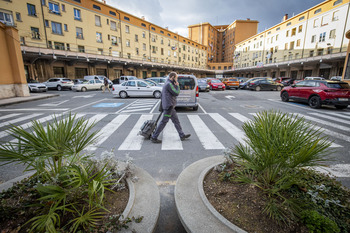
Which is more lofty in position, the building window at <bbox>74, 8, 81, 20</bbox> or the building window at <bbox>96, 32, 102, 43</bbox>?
the building window at <bbox>74, 8, 81, 20</bbox>

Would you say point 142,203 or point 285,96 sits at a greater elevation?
point 285,96

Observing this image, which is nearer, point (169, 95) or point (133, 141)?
point (169, 95)

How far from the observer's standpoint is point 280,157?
1.94 m

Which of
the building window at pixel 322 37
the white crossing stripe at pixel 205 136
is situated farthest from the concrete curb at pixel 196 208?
the building window at pixel 322 37

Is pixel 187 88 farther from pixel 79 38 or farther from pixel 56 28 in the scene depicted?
pixel 79 38

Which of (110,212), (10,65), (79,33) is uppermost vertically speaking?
(79,33)

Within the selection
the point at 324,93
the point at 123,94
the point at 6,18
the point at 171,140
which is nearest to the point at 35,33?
the point at 6,18

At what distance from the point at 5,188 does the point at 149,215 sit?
2.05 meters

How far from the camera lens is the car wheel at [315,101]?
9.89 meters

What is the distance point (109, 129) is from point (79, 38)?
3153cm

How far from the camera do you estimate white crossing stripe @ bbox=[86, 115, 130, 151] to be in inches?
190

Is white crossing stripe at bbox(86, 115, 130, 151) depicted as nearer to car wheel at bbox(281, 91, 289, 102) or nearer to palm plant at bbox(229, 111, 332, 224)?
palm plant at bbox(229, 111, 332, 224)

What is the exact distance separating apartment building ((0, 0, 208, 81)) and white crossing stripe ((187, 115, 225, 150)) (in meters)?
25.8

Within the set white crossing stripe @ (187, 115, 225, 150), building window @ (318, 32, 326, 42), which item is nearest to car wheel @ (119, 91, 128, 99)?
white crossing stripe @ (187, 115, 225, 150)
